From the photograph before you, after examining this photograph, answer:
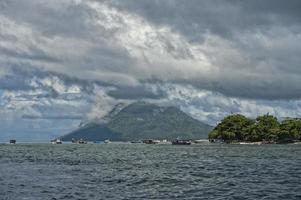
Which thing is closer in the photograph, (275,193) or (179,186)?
(275,193)

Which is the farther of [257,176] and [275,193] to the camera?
[257,176]

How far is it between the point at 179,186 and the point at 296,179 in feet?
63.9

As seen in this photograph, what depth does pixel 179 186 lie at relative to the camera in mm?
72000

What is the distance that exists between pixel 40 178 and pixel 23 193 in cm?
2116

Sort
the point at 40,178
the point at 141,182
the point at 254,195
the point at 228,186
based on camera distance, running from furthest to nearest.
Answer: the point at 40,178 < the point at 141,182 < the point at 228,186 < the point at 254,195

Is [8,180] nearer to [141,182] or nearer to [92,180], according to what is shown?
[92,180]

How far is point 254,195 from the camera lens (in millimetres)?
62000

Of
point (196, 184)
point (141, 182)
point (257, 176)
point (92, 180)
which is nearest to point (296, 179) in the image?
point (257, 176)

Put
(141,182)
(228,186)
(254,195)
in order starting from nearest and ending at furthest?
(254,195) → (228,186) → (141,182)

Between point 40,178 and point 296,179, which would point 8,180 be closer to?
point 40,178

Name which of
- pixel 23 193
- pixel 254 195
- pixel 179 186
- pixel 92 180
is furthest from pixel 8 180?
pixel 254 195

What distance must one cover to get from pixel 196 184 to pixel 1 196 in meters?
26.9

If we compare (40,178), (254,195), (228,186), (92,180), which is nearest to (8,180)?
(40,178)

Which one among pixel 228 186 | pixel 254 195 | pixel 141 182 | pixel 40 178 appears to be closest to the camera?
pixel 254 195
